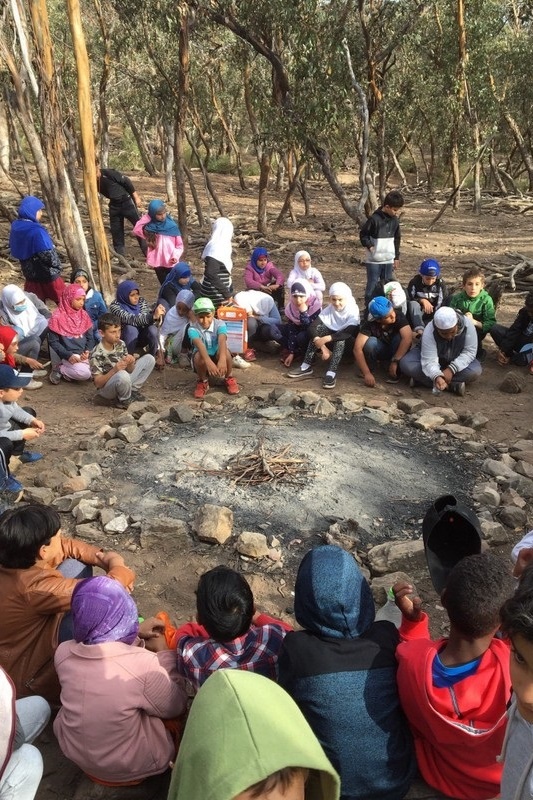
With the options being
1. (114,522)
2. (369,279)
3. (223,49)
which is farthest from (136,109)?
(114,522)

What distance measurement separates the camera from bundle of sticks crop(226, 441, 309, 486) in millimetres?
4277

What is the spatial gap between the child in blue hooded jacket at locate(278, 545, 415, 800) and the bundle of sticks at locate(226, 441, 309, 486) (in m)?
2.15

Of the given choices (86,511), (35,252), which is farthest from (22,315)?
(86,511)

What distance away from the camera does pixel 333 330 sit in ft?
21.0

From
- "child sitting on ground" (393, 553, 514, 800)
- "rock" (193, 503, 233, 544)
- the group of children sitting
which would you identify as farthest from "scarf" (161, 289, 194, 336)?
"child sitting on ground" (393, 553, 514, 800)

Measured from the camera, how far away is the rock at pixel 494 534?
12.3 ft

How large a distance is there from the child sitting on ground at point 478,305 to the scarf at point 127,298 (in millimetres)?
3336

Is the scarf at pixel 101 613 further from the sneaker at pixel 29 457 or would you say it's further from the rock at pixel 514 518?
the sneaker at pixel 29 457

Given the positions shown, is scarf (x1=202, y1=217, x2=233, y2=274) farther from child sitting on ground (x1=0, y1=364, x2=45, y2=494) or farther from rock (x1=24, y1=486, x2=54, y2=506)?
rock (x1=24, y1=486, x2=54, y2=506)

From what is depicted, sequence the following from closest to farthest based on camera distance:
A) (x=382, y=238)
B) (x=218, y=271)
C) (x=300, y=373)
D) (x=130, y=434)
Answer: (x=130, y=434)
(x=300, y=373)
(x=218, y=271)
(x=382, y=238)

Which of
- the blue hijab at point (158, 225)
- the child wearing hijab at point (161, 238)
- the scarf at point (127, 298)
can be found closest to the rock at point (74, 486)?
the scarf at point (127, 298)

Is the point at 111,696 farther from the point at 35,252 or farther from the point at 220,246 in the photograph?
the point at 35,252

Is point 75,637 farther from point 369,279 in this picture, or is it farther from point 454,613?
point 369,279

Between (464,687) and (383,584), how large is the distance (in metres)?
1.46
